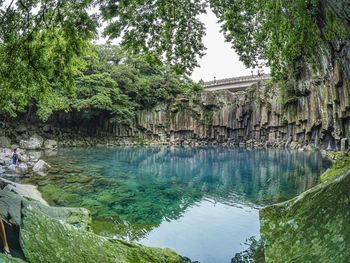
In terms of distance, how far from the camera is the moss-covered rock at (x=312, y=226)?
340cm

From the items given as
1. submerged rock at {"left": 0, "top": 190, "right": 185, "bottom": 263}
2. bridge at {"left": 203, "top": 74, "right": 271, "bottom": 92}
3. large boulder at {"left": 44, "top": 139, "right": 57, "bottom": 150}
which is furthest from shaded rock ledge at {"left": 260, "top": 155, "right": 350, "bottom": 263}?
bridge at {"left": 203, "top": 74, "right": 271, "bottom": 92}

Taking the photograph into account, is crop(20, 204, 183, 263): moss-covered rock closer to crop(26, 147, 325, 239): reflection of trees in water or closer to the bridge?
crop(26, 147, 325, 239): reflection of trees in water

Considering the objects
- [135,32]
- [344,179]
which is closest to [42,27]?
[135,32]

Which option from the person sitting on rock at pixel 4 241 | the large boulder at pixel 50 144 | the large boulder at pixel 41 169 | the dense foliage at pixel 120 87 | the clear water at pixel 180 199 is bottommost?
the clear water at pixel 180 199

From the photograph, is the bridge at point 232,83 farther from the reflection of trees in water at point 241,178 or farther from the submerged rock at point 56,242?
the submerged rock at point 56,242

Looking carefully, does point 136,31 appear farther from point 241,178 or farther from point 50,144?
point 50,144

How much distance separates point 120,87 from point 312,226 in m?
39.9

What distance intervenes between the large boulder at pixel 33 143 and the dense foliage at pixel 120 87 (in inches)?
207

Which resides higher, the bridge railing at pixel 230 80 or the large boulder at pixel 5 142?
the bridge railing at pixel 230 80

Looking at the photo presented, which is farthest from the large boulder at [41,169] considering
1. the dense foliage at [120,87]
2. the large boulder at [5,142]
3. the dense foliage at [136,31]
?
the dense foliage at [120,87]

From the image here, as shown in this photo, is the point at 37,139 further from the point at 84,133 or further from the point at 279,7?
the point at 279,7

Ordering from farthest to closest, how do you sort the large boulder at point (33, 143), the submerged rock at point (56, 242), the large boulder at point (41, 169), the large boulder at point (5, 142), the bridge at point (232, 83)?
the bridge at point (232, 83), the large boulder at point (33, 143), the large boulder at point (5, 142), the large boulder at point (41, 169), the submerged rock at point (56, 242)

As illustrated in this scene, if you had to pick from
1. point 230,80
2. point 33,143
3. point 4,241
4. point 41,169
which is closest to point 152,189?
point 41,169

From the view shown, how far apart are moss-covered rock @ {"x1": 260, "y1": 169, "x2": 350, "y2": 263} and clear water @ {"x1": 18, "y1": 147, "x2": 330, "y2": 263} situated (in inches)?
118
